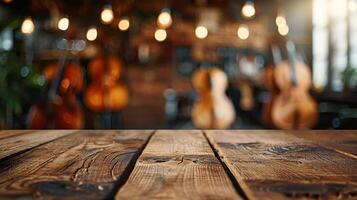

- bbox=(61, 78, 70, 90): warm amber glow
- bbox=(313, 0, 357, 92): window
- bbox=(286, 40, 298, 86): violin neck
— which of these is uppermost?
bbox=(313, 0, 357, 92): window

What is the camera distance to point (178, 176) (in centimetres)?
85

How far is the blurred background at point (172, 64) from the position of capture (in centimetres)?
447

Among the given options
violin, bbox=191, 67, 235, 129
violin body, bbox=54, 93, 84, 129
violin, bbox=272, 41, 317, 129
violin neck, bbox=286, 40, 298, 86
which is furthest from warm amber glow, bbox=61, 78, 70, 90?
violin neck, bbox=286, 40, 298, 86

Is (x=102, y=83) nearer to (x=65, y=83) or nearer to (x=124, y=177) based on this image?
A: (x=65, y=83)

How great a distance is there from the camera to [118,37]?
783 cm

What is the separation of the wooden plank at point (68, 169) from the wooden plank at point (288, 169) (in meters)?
0.25

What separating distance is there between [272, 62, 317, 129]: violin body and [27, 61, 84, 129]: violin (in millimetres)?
2138

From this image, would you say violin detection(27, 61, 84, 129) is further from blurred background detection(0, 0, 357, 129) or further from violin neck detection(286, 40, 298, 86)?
violin neck detection(286, 40, 298, 86)

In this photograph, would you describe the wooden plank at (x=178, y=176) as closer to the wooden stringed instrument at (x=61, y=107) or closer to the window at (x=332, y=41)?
the wooden stringed instrument at (x=61, y=107)

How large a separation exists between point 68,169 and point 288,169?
468mm

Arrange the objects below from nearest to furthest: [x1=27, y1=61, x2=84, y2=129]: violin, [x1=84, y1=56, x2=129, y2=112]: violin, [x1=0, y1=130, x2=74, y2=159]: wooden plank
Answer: [x1=0, y1=130, x2=74, y2=159]: wooden plank → [x1=27, y1=61, x2=84, y2=129]: violin → [x1=84, y1=56, x2=129, y2=112]: violin

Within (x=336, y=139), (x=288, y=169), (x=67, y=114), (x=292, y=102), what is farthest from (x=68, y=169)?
(x=292, y=102)

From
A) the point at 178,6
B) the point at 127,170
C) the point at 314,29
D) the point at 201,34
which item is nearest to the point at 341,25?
the point at 314,29

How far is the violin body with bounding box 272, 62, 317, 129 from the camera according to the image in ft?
14.6
